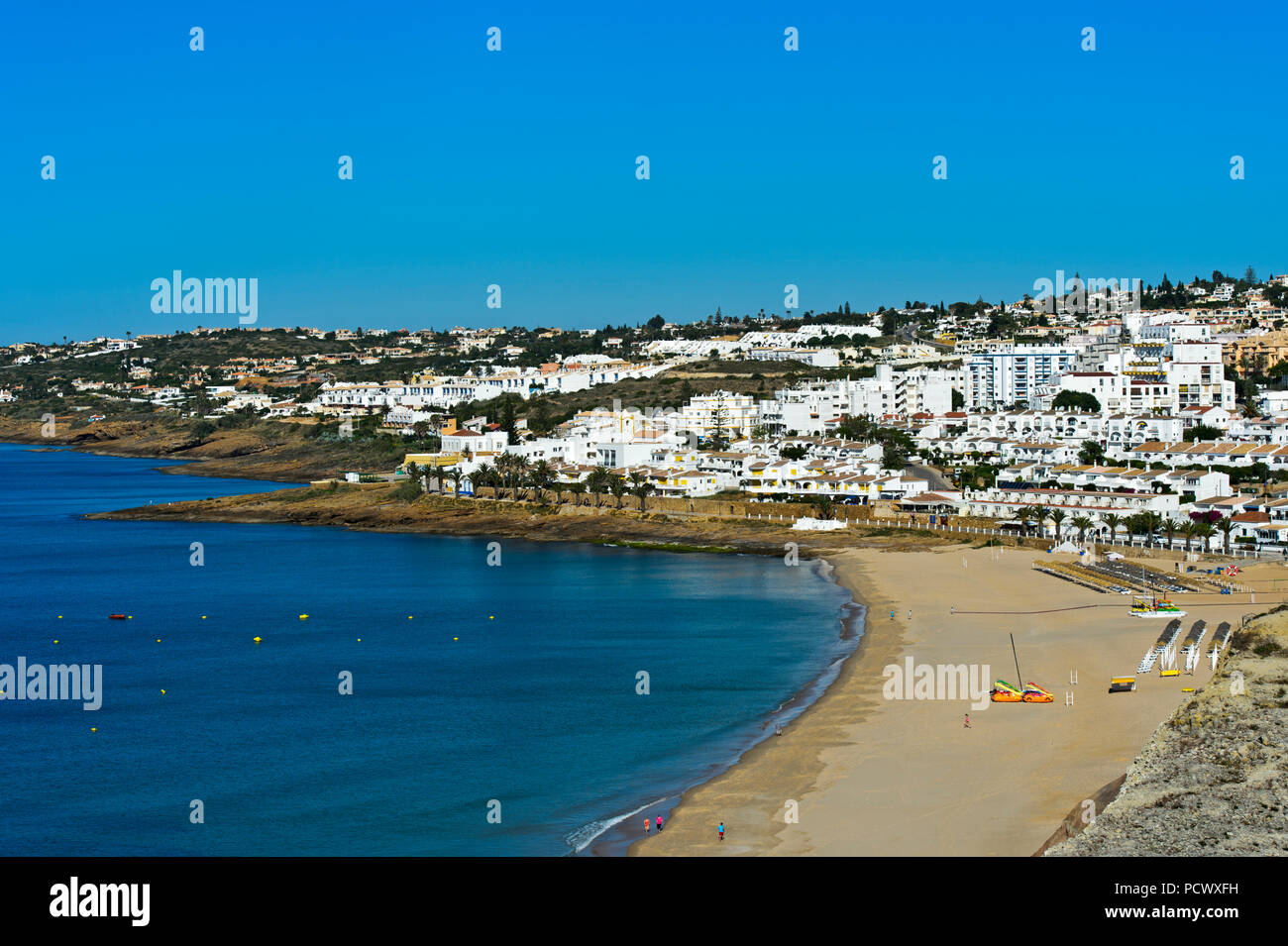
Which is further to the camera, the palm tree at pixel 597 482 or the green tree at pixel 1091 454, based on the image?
the palm tree at pixel 597 482

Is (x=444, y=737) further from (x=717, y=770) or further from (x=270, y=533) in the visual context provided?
(x=270, y=533)

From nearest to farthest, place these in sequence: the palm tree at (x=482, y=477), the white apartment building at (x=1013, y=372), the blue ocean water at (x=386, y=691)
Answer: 1. the blue ocean water at (x=386, y=691)
2. the palm tree at (x=482, y=477)
3. the white apartment building at (x=1013, y=372)

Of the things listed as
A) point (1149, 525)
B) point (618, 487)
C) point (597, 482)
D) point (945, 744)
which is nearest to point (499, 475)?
point (597, 482)

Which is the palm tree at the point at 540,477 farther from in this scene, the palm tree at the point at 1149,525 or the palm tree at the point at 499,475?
the palm tree at the point at 1149,525

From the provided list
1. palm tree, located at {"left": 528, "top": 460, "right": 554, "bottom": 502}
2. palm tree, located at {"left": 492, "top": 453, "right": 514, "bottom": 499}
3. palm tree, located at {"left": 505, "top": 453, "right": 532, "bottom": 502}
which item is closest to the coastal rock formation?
palm tree, located at {"left": 528, "top": 460, "right": 554, "bottom": 502}

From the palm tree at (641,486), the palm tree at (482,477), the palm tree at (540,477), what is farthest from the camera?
the palm tree at (482,477)

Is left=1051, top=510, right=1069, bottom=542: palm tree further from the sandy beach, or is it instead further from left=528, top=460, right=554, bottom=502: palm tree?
left=528, top=460, right=554, bottom=502: palm tree

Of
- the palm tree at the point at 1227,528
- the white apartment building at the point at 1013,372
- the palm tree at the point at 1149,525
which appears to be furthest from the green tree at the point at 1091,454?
the white apartment building at the point at 1013,372
